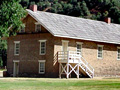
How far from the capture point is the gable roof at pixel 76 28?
137 ft

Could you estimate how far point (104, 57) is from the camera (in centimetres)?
4756

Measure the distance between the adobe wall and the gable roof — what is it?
0.97m

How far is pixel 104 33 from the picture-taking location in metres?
48.4

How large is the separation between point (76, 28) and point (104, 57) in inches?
224

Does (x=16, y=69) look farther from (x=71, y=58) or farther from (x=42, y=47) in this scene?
(x=71, y=58)

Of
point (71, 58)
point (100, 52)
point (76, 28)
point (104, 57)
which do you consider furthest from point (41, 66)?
point (104, 57)

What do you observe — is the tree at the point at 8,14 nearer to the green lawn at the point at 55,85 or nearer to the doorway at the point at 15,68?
the green lawn at the point at 55,85

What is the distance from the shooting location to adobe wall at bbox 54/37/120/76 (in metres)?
44.7

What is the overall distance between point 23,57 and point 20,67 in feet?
4.26

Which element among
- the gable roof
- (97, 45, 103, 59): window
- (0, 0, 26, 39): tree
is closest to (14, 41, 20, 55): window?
the gable roof

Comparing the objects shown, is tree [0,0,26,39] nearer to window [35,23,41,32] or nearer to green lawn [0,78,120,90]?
window [35,23,41,32]

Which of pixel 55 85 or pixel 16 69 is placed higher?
pixel 55 85

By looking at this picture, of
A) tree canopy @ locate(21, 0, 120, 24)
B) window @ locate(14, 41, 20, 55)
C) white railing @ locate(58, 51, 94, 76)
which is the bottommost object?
white railing @ locate(58, 51, 94, 76)

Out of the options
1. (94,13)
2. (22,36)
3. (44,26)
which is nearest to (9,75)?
(22,36)
